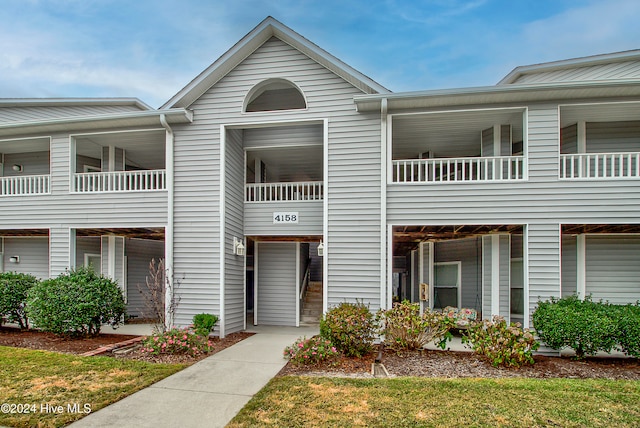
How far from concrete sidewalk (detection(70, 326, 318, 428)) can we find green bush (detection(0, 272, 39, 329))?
6.02 meters

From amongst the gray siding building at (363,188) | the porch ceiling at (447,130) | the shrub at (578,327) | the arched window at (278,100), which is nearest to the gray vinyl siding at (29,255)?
the gray siding building at (363,188)

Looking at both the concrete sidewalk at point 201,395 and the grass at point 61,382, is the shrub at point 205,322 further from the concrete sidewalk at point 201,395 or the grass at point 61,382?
the grass at point 61,382

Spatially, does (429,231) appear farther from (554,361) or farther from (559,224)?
(554,361)

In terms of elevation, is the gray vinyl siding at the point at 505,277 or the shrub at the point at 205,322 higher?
the gray vinyl siding at the point at 505,277

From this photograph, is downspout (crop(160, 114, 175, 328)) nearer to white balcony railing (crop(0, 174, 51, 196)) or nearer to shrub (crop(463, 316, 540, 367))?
white balcony railing (crop(0, 174, 51, 196))

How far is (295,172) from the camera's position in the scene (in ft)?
44.4

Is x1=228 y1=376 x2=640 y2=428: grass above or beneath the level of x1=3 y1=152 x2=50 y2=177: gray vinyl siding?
beneath

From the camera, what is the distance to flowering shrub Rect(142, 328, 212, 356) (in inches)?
299

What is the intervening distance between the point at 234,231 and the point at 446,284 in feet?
21.2

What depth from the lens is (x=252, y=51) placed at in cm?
983

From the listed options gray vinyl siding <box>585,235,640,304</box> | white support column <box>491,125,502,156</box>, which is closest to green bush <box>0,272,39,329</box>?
white support column <box>491,125,502,156</box>

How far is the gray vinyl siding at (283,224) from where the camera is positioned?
10.6 meters

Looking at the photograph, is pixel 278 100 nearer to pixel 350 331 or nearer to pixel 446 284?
pixel 350 331

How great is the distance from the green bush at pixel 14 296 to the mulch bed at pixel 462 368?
777cm
